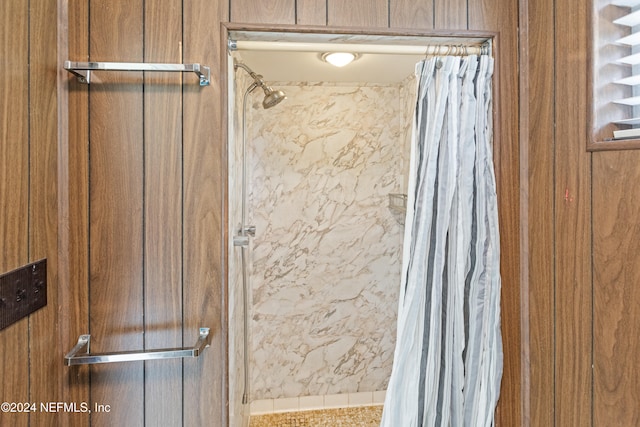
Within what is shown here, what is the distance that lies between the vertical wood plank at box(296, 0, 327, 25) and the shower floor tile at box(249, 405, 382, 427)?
6.58 ft

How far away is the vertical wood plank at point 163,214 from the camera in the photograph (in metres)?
1.07

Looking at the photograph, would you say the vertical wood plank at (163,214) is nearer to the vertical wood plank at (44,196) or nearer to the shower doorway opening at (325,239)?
the vertical wood plank at (44,196)

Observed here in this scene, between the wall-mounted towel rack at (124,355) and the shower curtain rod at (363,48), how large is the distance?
833 mm

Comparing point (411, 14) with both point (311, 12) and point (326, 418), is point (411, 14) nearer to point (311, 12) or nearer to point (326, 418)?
point (311, 12)

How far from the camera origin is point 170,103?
1079 mm

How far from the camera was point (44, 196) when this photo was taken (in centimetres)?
96

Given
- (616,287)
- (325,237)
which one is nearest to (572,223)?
(616,287)

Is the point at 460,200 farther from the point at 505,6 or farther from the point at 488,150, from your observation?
the point at 505,6

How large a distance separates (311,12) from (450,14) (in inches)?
15.9

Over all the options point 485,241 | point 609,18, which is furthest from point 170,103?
point 609,18

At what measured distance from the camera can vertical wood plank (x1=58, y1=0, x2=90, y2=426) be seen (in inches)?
40.6

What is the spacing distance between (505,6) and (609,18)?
1.01 ft

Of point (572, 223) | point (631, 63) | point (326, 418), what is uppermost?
point (631, 63)

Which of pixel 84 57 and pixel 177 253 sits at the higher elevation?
pixel 84 57
